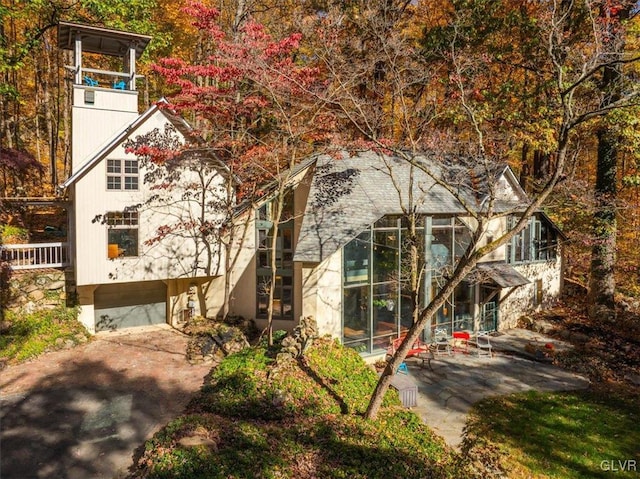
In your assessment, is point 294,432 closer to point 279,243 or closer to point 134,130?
point 279,243

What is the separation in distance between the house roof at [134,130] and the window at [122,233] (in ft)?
5.15

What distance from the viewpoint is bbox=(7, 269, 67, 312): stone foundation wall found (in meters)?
13.0

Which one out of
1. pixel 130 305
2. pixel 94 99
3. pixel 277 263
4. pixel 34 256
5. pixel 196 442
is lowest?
pixel 196 442

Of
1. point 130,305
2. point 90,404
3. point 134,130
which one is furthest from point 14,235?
point 90,404

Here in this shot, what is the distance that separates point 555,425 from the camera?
368 inches

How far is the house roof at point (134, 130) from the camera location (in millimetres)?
12633

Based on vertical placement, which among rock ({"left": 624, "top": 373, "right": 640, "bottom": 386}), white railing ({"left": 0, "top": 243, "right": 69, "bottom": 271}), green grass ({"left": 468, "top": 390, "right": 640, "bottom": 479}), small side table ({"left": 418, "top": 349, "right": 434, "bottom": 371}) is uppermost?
white railing ({"left": 0, "top": 243, "right": 69, "bottom": 271})

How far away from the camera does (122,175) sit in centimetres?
1344

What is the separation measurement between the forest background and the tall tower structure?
1.45 meters

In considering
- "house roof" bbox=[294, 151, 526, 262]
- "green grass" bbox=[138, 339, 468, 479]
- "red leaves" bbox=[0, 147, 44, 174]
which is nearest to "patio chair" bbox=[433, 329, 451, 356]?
"green grass" bbox=[138, 339, 468, 479]

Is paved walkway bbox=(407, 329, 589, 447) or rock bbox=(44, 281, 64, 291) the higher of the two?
rock bbox=(44, 281, 64, 291)

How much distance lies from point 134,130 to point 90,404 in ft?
28.3

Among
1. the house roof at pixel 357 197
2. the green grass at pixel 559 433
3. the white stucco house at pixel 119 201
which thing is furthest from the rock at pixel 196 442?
the white stucco house at pixel 119 201

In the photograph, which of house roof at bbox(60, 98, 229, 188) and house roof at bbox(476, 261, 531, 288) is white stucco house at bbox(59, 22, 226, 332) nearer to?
house roof at bbox(60, 98, 229, 188)
